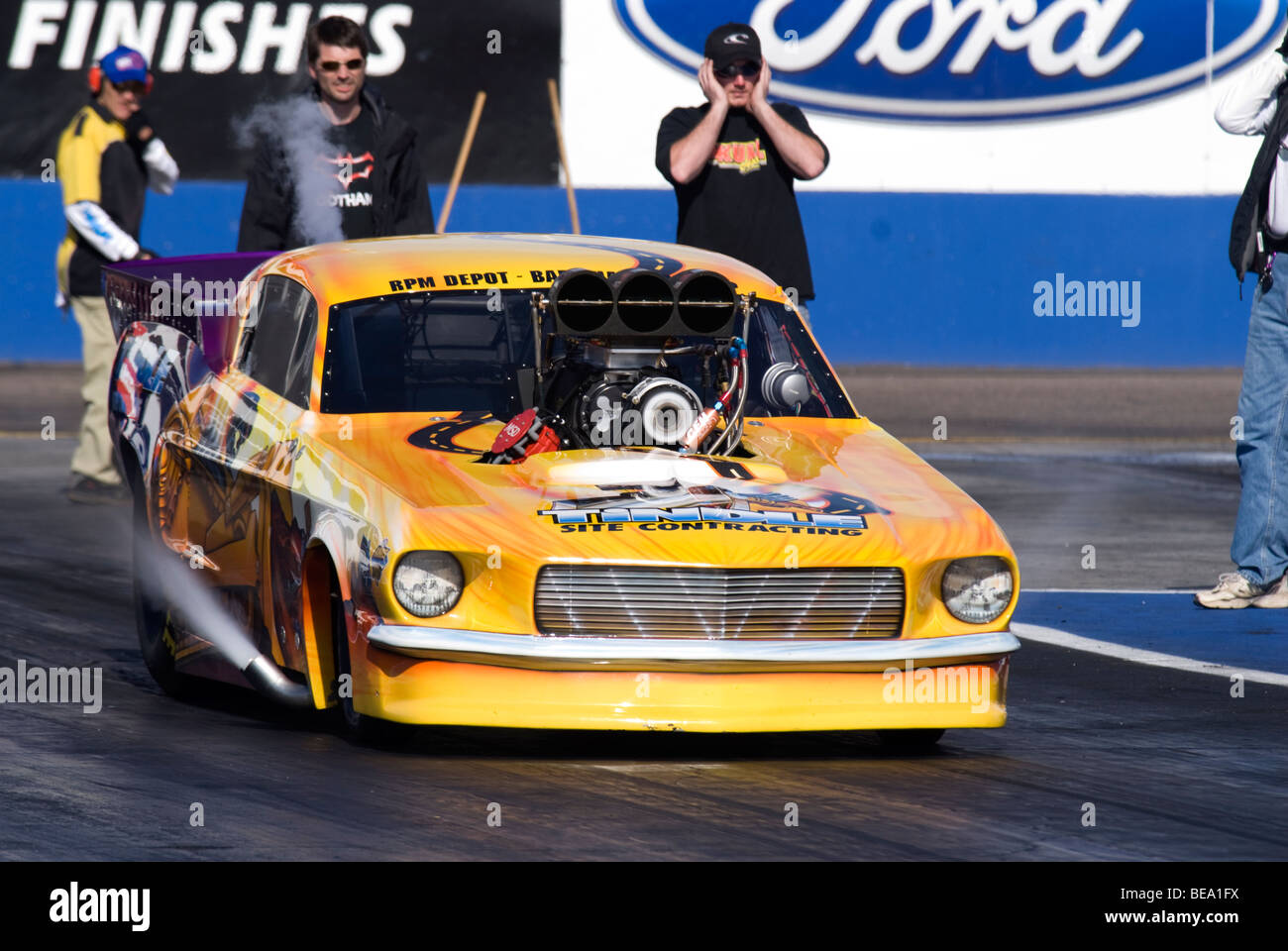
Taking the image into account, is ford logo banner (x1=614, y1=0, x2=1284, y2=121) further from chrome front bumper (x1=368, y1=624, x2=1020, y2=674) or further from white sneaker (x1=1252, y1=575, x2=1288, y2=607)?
chrome front bumper (x1=368, y1=624, x2=1020, y2=674)

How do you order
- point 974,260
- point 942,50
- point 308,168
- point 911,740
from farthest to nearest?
point 942,50, point 974,260, point 308,168, point 911,740

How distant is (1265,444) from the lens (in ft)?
33.1

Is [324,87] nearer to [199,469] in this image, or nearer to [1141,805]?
[199,469]

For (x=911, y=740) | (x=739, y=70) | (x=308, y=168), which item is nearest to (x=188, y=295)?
(x=308, y=168)

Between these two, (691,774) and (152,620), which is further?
(152,620)

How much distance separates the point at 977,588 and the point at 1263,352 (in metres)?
3.58

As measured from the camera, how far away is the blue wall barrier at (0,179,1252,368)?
71.8 feet

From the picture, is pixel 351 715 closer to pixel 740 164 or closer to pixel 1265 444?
pixel 1265 444

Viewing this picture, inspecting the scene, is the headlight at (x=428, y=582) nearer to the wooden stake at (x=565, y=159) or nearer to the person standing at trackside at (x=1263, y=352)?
the person standing at trackside at (x=1263, y=352)

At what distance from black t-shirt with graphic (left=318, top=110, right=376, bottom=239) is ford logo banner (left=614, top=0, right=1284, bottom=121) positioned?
38.9ft

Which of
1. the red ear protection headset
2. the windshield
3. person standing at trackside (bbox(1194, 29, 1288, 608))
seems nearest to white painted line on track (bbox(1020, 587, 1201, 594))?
person standing at trackside (bbox(1194, 29, 1288, 608))

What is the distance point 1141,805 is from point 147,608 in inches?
135

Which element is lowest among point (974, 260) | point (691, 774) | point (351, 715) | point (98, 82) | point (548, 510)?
point (691, 774)

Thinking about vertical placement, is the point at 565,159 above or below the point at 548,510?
above
